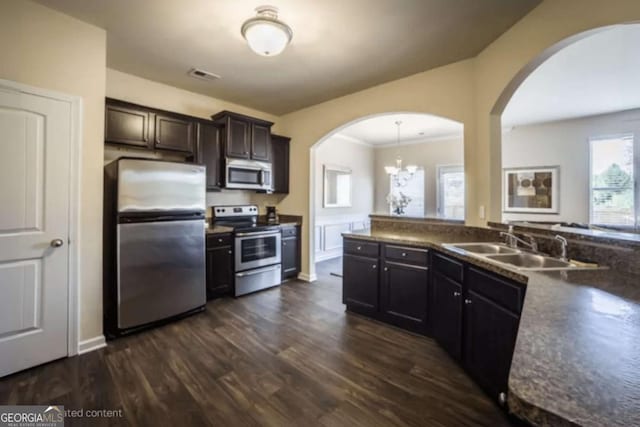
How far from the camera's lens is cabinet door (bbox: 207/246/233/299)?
138 inches

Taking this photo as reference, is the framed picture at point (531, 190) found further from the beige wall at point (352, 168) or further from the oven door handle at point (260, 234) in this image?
the oven door handle at point (260, 234)

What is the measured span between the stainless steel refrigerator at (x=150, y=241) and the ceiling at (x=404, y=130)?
120 inches

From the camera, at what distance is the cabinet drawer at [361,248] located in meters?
2.96

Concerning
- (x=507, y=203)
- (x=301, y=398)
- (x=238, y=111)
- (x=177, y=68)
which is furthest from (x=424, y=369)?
(x=507, y=203)

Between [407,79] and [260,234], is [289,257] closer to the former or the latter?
[260,234]

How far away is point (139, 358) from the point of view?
2.27 meters

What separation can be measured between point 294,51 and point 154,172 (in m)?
1.82

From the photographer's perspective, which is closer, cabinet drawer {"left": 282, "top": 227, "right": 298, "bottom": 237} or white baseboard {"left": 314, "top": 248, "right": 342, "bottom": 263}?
cabinet drawer {"left": 282, "top": 227, "right": 298, "bottom": 237}

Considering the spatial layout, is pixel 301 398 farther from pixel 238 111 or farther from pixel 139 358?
pixel 238 111

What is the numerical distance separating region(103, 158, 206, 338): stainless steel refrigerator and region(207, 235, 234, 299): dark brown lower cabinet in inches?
14.1

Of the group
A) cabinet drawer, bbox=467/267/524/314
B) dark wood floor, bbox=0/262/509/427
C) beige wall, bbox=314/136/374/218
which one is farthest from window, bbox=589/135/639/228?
dark wood floor, bbox=0/262/509/427

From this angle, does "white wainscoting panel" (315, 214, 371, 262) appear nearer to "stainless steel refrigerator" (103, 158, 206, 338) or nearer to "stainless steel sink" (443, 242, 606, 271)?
"stainless steel refrigerator" (103, 158, 206, 338)

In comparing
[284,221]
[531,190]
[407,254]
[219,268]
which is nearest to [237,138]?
[284,221]

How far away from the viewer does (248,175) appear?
4113mm
